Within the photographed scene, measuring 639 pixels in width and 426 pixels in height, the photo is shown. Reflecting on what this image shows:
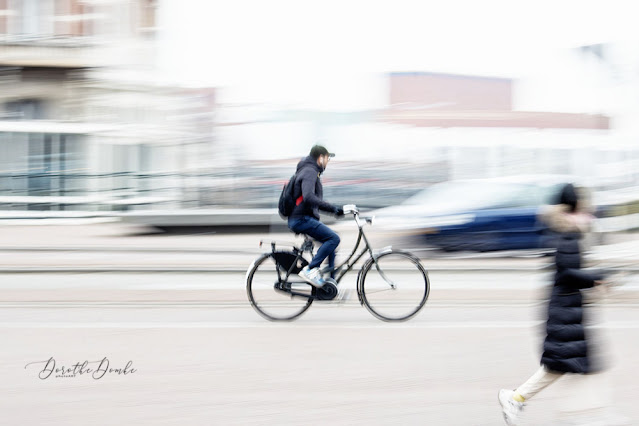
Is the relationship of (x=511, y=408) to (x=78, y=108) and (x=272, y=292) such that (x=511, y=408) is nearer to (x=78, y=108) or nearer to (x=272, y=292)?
(x=272, y=292)

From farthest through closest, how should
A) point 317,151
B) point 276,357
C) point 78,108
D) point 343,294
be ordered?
point 78,108, point 343,294, point 317,151, point 276,357

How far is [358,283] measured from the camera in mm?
7113

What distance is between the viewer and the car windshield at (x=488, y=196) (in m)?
12.0

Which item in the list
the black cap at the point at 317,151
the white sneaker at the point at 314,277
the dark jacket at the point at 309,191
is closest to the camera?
the dark jacket at the point at 309,191

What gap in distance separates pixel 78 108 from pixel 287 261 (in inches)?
715

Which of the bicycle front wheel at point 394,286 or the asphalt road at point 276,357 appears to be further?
the bicycle front wheel at point 394,286

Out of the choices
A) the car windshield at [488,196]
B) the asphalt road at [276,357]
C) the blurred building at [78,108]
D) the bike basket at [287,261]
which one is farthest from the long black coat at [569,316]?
the blurred building at [78,108]

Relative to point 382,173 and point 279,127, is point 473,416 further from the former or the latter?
point 382,173

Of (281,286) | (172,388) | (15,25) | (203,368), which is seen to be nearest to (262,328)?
Result: (281,286)

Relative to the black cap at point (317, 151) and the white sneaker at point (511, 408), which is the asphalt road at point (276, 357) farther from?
the black cap at point (317, 151)

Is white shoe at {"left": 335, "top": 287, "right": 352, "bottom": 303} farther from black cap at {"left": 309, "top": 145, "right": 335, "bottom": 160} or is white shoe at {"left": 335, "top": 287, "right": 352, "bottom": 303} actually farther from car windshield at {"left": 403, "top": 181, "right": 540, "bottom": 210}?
car windshield at {"left": 403, "top": 181, "right": 540, "bottom": 210}

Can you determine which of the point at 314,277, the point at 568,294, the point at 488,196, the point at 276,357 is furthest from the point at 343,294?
the point at 488,196

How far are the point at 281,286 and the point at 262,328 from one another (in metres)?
0.48

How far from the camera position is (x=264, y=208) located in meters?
18.7
